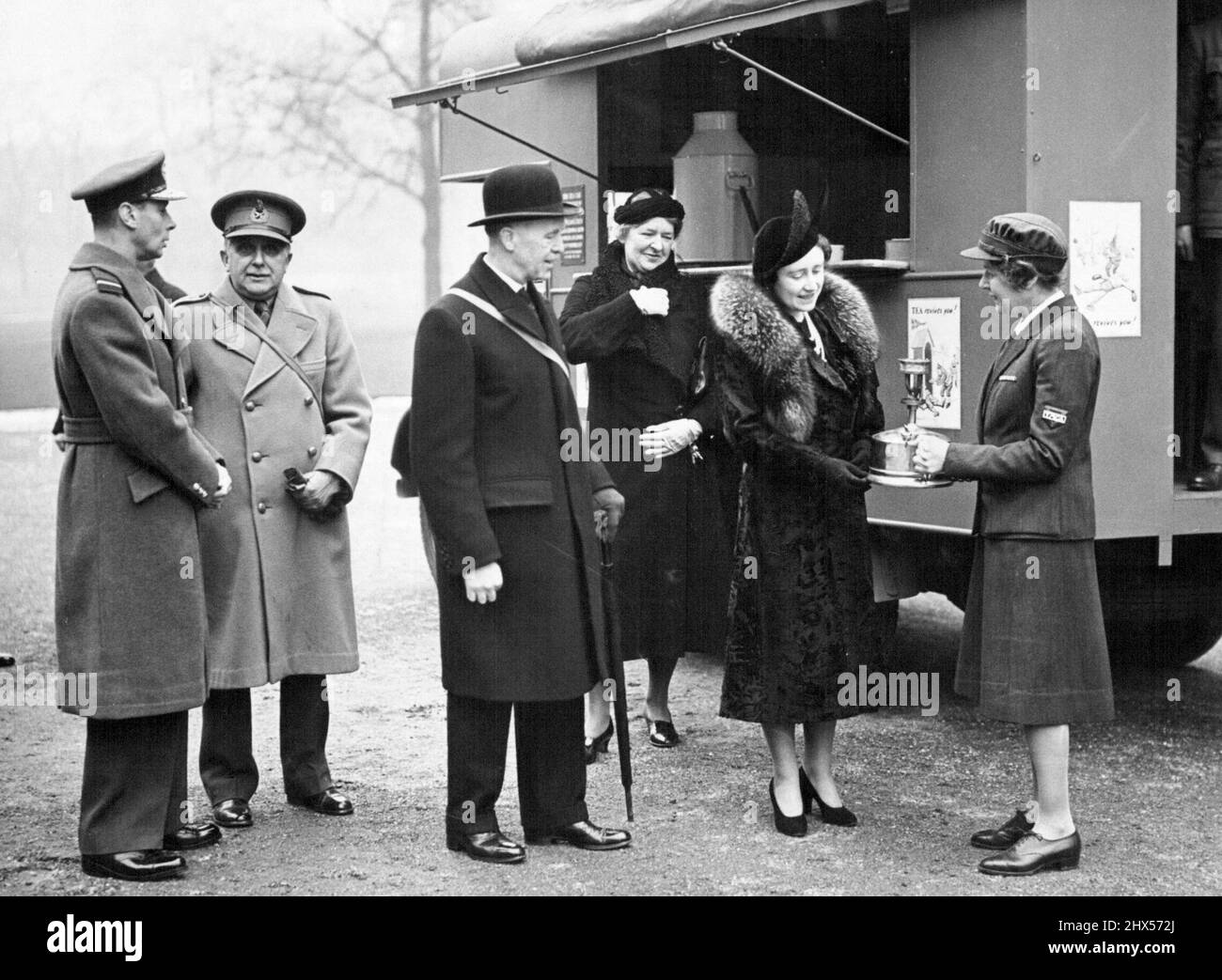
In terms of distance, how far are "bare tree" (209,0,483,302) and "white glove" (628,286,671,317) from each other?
11.3m

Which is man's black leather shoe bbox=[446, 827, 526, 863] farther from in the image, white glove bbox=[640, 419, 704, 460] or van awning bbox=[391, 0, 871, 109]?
van awning bbox=[391, 0, 871, 109]

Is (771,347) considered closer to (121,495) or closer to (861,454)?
(861,454)

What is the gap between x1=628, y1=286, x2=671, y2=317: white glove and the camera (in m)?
5.98

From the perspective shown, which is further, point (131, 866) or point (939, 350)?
point (939, 350)

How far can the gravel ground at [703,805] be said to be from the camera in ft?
15.6

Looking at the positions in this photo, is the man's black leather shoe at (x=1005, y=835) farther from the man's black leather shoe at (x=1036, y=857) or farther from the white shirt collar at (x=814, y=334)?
the white shirt collar at (x=814, y=334)

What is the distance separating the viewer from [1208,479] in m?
6.25

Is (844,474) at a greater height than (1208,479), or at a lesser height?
greater

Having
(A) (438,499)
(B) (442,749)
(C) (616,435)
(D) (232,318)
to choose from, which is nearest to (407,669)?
(B) (442,749)

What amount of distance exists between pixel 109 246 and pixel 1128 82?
3.33m

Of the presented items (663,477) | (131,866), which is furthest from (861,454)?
(131,866)

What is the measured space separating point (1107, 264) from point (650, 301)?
1.54 metres

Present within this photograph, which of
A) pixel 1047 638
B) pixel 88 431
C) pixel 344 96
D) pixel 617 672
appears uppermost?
pixel 344 96

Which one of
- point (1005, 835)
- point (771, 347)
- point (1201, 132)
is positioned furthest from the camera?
point (1201, 132)
